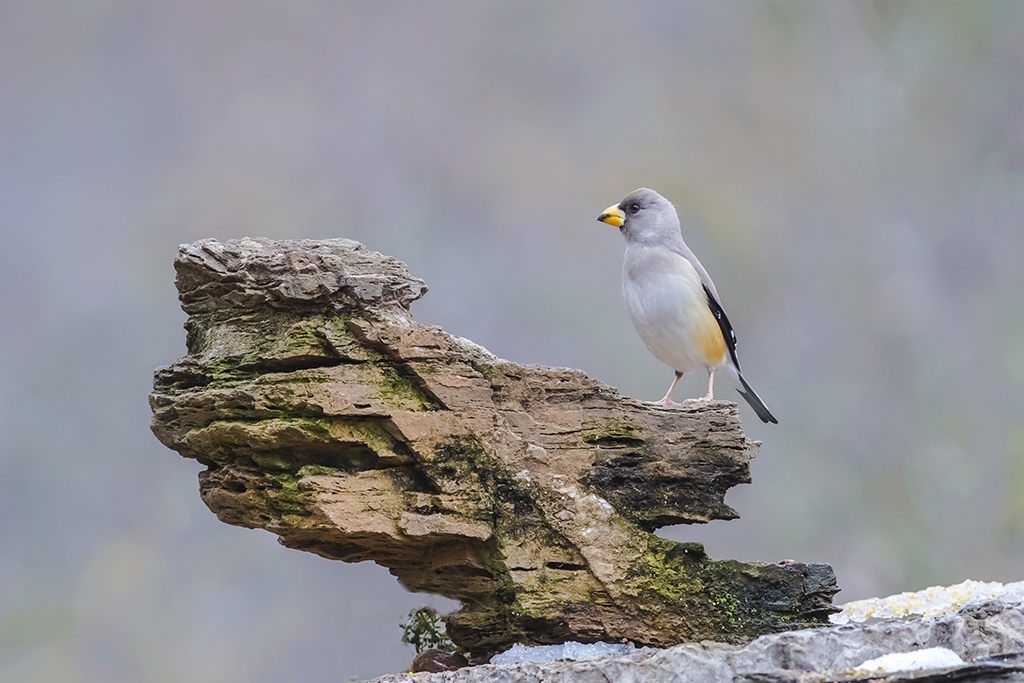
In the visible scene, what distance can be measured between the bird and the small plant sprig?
197cm

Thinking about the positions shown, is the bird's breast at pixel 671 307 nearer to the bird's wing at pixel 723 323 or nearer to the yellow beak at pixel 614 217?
the bird's wing at pixel 723 323

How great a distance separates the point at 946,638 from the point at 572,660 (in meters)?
1.65

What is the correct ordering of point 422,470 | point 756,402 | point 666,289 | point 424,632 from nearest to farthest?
point 422,470
point 666,289
point 424,632
point 756,402

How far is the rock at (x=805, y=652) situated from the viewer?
4.08 m

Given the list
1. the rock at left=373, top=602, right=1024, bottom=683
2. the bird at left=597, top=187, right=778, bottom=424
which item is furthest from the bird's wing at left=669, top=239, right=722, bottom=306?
the rock at left=373, top=602, right=1024, bottom=683

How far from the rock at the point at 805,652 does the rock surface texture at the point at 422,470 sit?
0.57 metres

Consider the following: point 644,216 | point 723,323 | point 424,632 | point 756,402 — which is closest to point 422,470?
point 424,632

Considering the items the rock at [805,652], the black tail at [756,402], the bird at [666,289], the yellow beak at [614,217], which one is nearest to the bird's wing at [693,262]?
the bird at [666,289]

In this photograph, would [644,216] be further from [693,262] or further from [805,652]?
[805,652]

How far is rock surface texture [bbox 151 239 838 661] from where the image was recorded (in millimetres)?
4750

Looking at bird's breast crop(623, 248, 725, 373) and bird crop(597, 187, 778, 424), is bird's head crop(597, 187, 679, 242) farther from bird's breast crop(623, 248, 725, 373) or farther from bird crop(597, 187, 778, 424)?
bird's breast crop(623, 248, 725, 373)

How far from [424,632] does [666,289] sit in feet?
8.33

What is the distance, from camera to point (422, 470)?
16.0 ft

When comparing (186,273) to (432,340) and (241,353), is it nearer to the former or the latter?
→ (241,353)
